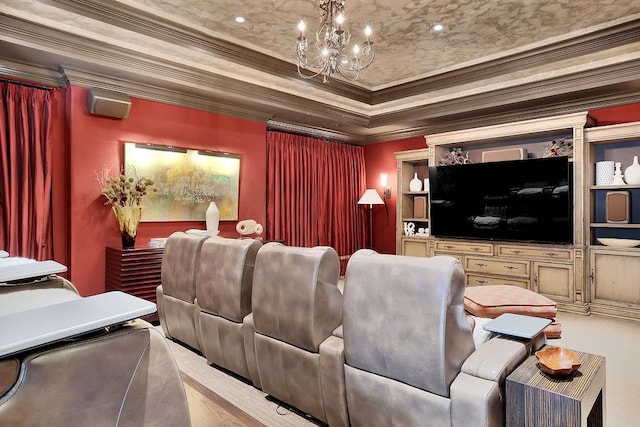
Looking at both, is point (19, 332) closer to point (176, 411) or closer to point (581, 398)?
point (176, 411)

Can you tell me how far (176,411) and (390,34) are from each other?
3952 millimetres

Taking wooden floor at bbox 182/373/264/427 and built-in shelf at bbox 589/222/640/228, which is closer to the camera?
wooden floor at bbox 182/373/264/427

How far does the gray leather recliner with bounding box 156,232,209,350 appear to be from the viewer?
2889 millimetres

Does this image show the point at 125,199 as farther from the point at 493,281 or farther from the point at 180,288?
the point at 493,281

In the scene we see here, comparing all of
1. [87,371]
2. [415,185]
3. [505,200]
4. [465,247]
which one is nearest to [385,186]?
[415,185]

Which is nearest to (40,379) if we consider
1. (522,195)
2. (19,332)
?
(19,332)

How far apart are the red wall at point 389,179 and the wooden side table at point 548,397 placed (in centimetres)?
549

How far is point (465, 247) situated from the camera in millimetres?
5441

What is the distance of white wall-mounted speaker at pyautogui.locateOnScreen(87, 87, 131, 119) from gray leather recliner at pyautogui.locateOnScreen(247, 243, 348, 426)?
2807 mm

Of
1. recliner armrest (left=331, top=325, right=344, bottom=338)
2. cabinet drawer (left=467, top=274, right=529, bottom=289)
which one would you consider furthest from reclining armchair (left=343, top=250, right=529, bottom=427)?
cabinet drawer (left=467, top=274, right=529, bottom=289)

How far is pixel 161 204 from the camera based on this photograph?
173 inches

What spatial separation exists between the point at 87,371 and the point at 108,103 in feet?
12.7

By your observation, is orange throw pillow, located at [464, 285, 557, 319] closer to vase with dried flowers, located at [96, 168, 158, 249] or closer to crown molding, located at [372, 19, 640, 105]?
crown molding, located at [372, 19, 640, 105]

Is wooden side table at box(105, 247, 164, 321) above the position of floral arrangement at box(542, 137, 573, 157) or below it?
below
